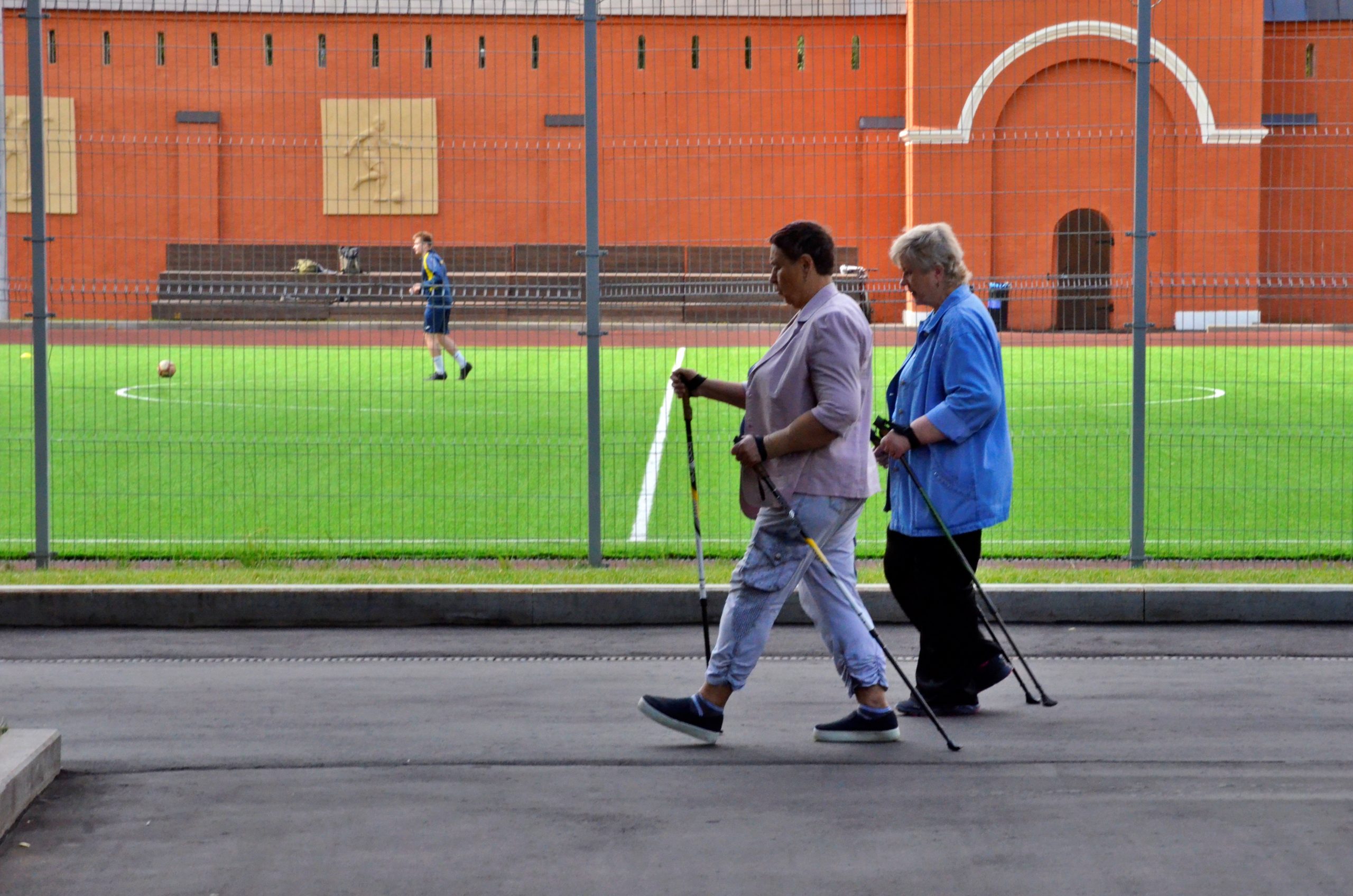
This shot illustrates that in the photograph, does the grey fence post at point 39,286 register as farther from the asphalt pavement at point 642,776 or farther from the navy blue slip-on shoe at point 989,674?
the navy blue slip-on shoe at point 989,674

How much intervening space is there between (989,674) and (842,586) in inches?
33.2

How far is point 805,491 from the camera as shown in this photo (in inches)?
236

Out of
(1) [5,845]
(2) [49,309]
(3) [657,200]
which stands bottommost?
(1) [5,845]

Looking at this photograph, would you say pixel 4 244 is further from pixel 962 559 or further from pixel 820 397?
pixel 962 559

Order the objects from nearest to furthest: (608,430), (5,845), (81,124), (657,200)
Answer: (5,845) → (657,200) → (81,124) → (608,430)

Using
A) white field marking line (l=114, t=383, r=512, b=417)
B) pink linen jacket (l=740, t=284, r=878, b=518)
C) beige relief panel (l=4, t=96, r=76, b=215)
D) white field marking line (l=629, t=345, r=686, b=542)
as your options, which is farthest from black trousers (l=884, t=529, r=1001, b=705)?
white field marking line (l=114, t=383, r=512, b=417)

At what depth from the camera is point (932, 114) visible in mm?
12977

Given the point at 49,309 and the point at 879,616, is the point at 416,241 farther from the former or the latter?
the point at 879,616

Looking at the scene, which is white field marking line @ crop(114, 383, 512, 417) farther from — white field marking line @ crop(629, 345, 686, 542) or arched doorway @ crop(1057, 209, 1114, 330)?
arched doorway @ crop(1057, 209, 1114, 330)

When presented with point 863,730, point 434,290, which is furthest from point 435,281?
point 863,730

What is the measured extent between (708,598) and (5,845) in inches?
163

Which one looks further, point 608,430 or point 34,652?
point 608,430

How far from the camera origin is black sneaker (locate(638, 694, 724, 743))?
6090 millimetres

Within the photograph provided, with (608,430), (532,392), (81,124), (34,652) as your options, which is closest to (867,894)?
(34,652)
